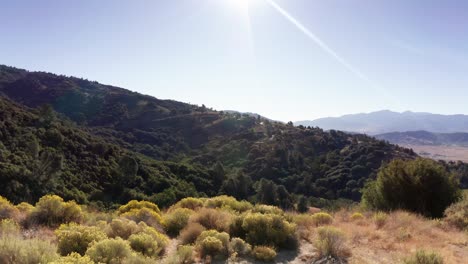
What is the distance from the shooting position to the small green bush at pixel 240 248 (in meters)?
8.36

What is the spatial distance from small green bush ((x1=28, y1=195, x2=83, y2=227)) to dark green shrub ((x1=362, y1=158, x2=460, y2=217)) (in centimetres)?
1465

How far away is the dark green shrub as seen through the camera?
17.5m

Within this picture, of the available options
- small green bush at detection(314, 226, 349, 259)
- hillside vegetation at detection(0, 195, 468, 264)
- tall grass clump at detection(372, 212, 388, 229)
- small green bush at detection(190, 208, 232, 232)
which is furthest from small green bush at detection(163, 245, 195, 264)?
tall grass clump at detection(372, 212, 388, 229)

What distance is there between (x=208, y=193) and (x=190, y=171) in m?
8.93

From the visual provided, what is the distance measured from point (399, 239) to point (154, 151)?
112 meters

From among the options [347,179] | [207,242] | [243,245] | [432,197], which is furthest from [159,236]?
[347,179]

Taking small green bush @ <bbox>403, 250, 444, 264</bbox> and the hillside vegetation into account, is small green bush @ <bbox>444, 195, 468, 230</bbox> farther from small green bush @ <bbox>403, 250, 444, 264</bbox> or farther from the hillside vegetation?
small green bush @ <bbox>403, 250, 444, 264</bbox>

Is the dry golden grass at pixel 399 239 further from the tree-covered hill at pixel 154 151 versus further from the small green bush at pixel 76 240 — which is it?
the tree-covered hill at pixel 154 151

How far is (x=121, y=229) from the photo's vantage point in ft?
29.4

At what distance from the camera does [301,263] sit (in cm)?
814

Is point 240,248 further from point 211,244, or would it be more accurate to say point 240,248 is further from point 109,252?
point 109,252

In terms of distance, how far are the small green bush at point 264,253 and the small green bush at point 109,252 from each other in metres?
Result: 3.00

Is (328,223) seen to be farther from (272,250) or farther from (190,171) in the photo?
(190,171)

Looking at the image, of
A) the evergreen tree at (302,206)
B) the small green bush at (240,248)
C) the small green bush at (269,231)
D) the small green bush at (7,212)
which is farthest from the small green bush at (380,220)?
the evergreen tree at (302,206)
